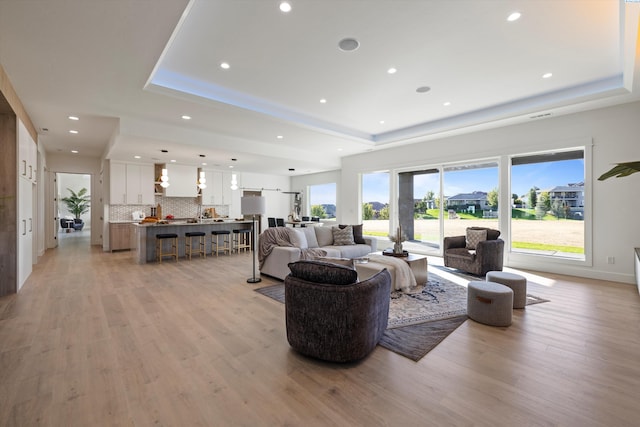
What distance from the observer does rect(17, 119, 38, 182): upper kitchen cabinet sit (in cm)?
434

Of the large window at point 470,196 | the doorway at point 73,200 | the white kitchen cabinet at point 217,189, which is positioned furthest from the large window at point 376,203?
the doorway at point 73,200

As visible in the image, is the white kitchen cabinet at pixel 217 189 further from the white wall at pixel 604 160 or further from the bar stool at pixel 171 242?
the white wall at pixel 604 160

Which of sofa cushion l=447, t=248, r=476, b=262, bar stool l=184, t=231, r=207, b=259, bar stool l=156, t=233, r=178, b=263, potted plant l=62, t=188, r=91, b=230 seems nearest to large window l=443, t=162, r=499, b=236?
sofa cushion l=447, t=248, r=476, b=262

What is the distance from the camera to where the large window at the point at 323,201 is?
1127 cm

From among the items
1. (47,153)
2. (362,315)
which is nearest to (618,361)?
(362,315)

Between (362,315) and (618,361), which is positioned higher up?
(362,315)

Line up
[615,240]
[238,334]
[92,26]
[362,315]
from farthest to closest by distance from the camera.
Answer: [615,240]
[238,334]
[92,26]
[362,315]

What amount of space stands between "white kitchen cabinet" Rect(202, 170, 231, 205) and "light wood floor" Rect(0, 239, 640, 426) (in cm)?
669

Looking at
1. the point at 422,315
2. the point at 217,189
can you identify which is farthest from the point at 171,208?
the point at 422,315

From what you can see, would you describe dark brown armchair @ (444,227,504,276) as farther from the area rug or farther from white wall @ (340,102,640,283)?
white wall @ (340,102,640,283)

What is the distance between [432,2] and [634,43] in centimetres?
233

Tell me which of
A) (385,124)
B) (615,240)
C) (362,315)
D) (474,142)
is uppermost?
(385,124)

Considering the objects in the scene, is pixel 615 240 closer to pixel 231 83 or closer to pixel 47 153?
pixel 231 83

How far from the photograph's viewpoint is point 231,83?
14.2 feet
